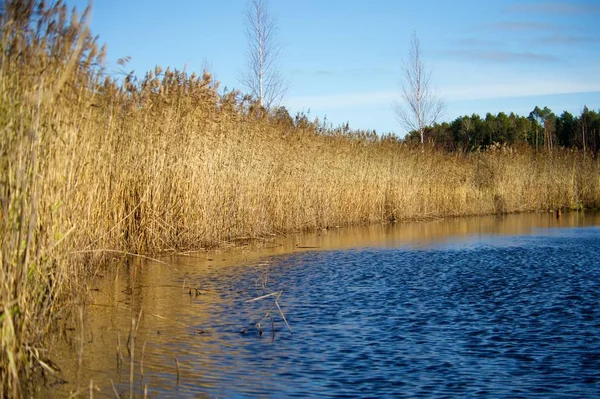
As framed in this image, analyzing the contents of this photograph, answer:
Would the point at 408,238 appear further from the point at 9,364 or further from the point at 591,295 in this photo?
the point at 9,364

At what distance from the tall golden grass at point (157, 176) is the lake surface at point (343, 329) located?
1.78 ft

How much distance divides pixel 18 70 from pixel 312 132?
1172cm

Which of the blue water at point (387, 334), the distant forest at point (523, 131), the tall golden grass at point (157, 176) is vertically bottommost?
the blue water at point (387, 334)

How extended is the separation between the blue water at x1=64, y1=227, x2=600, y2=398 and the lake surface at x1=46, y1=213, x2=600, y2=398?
0.01m

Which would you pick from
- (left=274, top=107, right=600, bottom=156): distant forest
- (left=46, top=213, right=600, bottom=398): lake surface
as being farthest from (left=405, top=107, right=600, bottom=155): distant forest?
(left=46, top=213, right=600, bottom=398): lake surface

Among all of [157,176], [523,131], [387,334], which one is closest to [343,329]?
[387,334]

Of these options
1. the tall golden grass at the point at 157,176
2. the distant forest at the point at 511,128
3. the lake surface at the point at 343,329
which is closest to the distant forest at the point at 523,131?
the distant forest at the point at 511,128

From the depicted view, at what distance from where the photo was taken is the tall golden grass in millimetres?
3541

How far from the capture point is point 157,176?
918cm

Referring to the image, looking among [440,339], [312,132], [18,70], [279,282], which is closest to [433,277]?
[279,282]

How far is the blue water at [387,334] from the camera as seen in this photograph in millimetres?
3787

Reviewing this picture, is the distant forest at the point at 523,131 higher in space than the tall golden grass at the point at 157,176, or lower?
higher

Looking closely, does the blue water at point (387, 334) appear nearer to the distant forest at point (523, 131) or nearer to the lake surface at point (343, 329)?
the lake surface at point (343, 329)

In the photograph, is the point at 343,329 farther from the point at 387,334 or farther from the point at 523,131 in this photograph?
the point at 523,131
